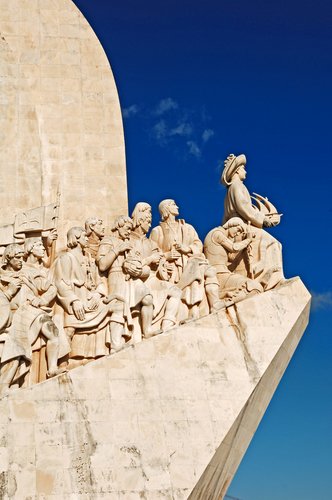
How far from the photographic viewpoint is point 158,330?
947 cm

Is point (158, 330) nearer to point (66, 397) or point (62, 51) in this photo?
point (66, 397)

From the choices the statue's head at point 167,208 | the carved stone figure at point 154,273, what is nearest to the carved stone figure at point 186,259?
the statue's head at point 167,208

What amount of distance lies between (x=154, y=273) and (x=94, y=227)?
3.06 ft

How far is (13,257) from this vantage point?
936cm

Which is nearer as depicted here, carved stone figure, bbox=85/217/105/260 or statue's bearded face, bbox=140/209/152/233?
carved stone figure, bbox=85/217/105/260

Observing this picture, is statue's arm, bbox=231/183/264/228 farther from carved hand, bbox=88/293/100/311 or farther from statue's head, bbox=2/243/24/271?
statue's head, bbox=2/243/24/271

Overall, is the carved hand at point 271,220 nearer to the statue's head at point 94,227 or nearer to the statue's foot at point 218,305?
the statue's foot at point 218,305

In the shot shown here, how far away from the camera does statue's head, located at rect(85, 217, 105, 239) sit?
1030 centimetres

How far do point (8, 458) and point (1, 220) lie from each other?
3.55 metres

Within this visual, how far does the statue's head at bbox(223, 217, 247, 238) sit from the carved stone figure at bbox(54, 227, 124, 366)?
1.95 m

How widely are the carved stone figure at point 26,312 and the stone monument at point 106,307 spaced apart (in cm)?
2

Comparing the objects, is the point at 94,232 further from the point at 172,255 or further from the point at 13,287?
the point at 13,287

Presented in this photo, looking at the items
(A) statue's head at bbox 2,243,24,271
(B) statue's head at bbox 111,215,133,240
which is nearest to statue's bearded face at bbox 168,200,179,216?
(B) statue's head at bbox 111,215,133,240

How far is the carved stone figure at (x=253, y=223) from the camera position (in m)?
10.5
